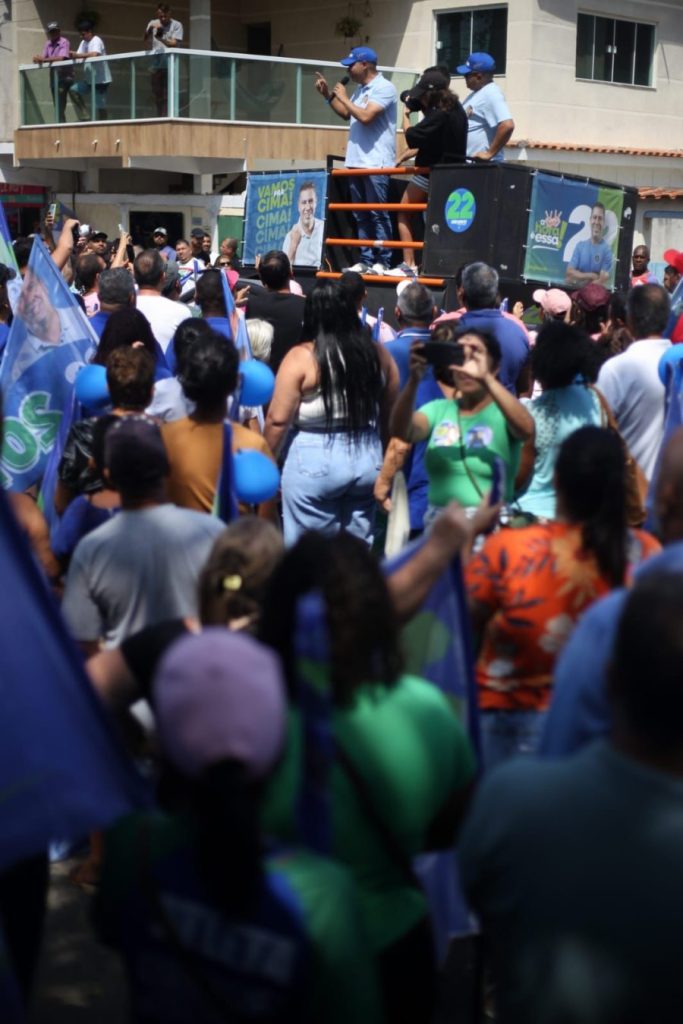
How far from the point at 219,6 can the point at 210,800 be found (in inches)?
1199

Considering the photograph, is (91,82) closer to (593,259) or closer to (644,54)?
(644,54)

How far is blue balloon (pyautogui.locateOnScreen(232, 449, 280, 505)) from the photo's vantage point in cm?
470

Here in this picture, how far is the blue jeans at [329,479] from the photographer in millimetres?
5922

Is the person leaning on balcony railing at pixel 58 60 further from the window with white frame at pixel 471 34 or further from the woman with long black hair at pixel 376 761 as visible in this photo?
the woman with long black hair at pixel 376 761

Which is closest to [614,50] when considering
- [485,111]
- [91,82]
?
[91,82]

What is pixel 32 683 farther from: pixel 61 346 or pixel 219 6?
pixel 219 6

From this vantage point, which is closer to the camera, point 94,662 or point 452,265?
point 94,662

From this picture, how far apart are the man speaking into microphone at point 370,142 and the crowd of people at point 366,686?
6.10m

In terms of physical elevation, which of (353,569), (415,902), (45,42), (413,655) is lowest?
(415,902)

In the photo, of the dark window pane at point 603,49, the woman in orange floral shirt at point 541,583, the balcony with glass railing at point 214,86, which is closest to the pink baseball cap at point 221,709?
the woman in orange floral shirt at point 541,583

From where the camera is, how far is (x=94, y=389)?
211 inches

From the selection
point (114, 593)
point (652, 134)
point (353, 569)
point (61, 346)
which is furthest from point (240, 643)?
point (652, 134)

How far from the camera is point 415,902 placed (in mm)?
2557

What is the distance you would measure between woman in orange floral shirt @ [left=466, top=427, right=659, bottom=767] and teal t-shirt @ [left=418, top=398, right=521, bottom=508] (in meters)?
1.70
